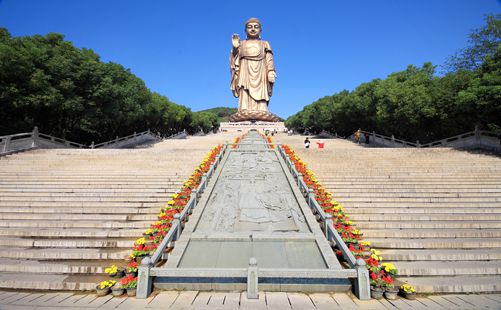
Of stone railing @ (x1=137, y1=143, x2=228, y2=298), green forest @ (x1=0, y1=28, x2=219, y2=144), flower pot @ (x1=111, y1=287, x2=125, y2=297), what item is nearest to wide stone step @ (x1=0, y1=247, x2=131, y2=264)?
stone railing @ (x1=137, y1=143, x2=228, y2=298)

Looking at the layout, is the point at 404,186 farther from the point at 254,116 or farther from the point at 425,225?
the point at 254,116

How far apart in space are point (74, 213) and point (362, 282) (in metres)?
7.20

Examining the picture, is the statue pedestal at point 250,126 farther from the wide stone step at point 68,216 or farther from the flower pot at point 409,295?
the flower pot at point 409,295

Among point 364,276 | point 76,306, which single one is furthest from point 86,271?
point 364,276

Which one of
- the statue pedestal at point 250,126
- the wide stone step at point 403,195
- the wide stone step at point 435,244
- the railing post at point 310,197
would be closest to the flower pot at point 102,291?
the railing post at point 310,197

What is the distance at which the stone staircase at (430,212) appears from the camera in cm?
534

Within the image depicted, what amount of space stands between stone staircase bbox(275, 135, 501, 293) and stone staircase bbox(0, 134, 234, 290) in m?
5.55

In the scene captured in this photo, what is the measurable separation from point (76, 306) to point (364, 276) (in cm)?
444

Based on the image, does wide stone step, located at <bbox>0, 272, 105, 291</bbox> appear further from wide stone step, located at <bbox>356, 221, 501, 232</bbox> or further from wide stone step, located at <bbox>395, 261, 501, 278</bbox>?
wide stone step, located at <bbox>356, 221, 501, 232</bbox>

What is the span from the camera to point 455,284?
490cm

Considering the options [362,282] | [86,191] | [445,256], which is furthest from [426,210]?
[86,191]

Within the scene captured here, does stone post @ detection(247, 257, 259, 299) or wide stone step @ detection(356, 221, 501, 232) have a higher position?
wide stone step @ detection(356, 221, 501, 232)

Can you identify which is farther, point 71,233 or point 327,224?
point 71,233

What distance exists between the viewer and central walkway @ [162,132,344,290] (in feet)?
17.0
